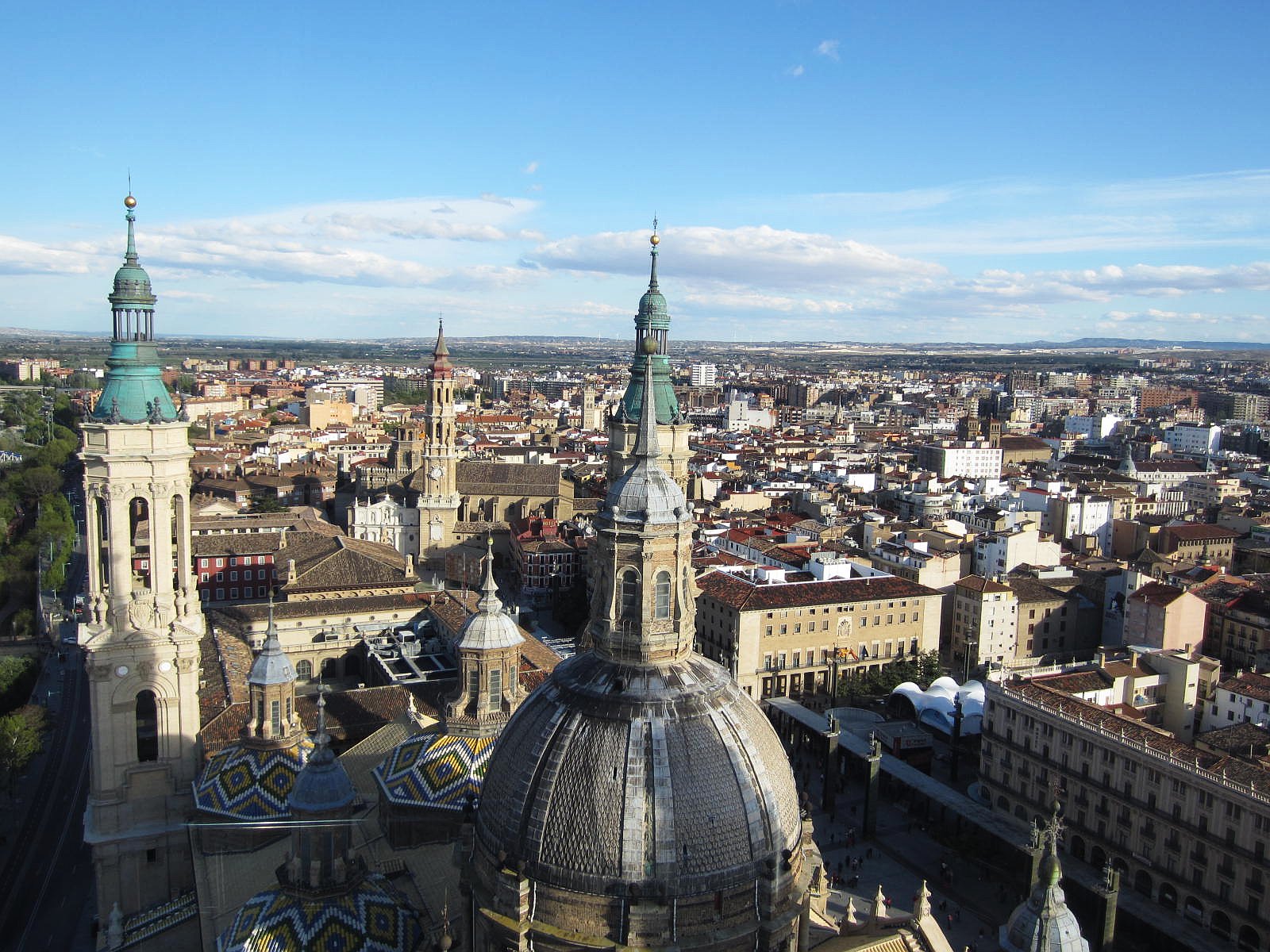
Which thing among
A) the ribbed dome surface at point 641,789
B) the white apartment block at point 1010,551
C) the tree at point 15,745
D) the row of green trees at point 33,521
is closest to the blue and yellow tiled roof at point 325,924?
the ribbed dome surface at point 641,789

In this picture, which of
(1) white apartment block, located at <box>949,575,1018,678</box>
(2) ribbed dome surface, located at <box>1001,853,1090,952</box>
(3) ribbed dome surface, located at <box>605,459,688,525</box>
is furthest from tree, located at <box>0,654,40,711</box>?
(1) white apartment block, located at <box>949,575,1018,678</box>

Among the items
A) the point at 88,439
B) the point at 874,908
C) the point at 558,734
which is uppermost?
the point at 88,439

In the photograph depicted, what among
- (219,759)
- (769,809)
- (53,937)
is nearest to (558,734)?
(769,809)

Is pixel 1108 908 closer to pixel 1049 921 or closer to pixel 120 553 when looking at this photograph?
pixel 1049 921

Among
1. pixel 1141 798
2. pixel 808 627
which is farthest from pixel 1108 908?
pixel 808 627

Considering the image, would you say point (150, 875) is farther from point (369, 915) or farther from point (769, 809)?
point (769, 809)

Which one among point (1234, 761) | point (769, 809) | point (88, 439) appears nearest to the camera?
point (769, 809)
